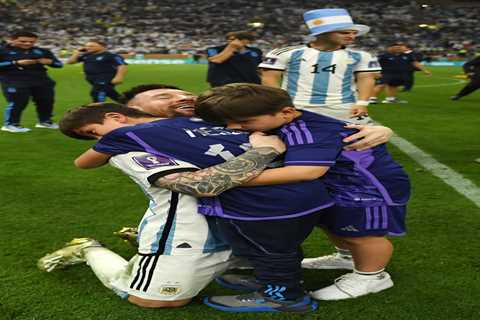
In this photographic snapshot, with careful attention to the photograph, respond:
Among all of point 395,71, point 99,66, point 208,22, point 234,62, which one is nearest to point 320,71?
point 234,62

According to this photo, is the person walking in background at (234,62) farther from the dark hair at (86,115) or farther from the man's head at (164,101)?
the dark hair at (86,115)

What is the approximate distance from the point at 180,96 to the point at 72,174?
320cm

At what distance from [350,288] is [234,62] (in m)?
6.02

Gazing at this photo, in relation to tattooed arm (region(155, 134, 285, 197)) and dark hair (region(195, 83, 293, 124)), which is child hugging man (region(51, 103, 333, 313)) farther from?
dark hair (region(195, 83, 293, 124))

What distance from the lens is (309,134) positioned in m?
2.32

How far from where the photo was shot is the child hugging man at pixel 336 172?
229 cm

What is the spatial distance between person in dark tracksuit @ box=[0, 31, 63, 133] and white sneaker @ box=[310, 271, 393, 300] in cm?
685

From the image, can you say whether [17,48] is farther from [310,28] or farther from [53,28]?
[53,28]

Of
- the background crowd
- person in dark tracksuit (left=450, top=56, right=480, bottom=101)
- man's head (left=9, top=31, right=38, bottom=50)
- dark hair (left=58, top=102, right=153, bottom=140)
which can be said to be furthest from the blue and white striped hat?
the background crowd

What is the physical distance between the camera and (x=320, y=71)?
498 cm

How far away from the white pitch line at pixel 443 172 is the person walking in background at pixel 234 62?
235cm

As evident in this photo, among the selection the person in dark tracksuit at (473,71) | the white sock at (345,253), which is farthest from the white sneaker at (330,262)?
the person in dark tracksuit at (473,71)

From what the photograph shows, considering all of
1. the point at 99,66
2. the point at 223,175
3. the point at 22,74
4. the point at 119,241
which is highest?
the point at 223,175

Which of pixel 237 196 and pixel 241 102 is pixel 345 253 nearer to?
pixel 237 196
